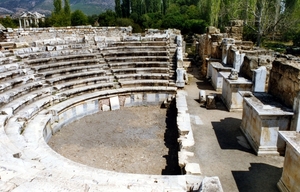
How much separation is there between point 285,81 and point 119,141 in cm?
500

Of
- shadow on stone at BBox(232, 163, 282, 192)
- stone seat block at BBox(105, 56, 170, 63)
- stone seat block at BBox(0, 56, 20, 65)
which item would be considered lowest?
shadow on stone at BBox(232, 163, 282, 192)

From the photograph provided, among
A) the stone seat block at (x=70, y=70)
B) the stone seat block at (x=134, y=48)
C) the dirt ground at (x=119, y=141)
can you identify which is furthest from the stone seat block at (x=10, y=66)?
the stone seat block at (x=134, y=48)

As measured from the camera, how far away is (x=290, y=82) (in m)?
7.02

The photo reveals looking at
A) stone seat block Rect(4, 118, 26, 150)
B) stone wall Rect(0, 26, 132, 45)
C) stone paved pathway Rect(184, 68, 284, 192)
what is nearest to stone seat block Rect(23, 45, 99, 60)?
stone wall Rect(0, 26, 132, 45)

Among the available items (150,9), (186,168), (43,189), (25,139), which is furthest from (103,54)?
(150,9)

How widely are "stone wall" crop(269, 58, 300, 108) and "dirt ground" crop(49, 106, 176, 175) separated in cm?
347

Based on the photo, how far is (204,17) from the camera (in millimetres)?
40812

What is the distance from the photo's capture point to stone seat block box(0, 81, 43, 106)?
861cm

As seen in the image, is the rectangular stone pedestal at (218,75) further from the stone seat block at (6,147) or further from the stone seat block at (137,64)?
the stone seat block at (6,147)

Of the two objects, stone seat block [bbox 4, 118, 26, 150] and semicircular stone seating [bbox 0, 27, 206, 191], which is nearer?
semicircular stone seating [bbox 0, 27, 206, 191]

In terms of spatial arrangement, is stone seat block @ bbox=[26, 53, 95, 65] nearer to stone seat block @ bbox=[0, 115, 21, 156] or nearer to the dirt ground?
the dirt ground

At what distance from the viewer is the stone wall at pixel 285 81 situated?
6795 millimetres

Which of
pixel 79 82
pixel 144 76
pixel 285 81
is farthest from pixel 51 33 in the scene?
pixel 285 81

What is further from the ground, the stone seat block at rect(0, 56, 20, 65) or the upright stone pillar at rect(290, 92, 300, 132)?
the stone seat block at rect(0, 56, 20, 65)
